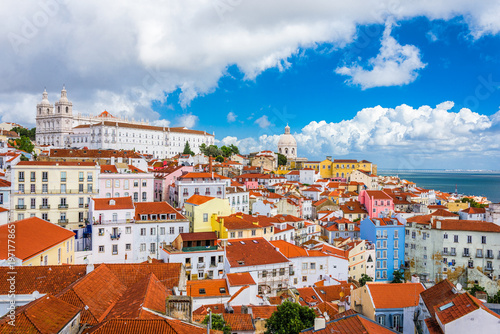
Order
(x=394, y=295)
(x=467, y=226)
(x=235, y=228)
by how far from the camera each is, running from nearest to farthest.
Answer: (x=394, y=295), (x=235, y=228), (x=467, y=226)

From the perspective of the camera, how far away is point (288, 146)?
157000 millimetres

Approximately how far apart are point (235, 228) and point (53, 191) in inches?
798

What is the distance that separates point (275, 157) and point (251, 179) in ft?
149

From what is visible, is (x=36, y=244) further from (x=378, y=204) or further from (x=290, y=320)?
(x=378, y=204)

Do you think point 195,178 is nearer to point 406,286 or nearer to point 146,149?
point 406,286

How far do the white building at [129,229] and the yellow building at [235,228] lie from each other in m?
3.36

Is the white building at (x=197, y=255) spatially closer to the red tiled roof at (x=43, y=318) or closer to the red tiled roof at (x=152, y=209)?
the red tiled roof at (x=152, y=209)

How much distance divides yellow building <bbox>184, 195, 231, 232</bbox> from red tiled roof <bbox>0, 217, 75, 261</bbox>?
14.2 metres

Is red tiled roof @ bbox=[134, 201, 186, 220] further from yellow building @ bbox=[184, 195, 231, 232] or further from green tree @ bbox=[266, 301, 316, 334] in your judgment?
green tree @ bbox=[266, 301, 316, 334]

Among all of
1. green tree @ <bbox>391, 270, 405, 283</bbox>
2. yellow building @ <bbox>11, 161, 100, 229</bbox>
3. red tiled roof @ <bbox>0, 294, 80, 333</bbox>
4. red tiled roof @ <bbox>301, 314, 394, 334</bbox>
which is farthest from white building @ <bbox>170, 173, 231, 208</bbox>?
red tiled roof @ <bbox>0, 294, 80, 333</bbox>

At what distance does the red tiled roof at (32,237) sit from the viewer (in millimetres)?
21650

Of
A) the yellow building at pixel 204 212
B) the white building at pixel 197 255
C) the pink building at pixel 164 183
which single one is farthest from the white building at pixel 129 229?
the pink building at pixel 164 183

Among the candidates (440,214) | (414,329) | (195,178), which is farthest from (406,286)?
(195,178)

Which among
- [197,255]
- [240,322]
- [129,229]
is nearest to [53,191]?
[129,229]
